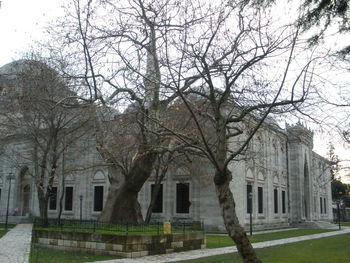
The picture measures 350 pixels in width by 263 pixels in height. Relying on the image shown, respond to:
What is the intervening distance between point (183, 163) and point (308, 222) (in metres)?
20.0

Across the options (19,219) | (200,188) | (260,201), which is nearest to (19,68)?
(200,188)

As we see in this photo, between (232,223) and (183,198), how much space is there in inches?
1016

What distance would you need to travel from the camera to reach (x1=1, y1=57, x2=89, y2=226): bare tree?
23219 millimetres

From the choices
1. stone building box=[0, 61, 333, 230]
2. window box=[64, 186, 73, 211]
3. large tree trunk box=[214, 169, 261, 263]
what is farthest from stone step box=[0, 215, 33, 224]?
large tree trunk box=[214, 169, 261, 263]

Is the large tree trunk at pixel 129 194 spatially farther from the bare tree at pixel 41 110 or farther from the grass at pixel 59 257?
the bare tree at pixel 41 110

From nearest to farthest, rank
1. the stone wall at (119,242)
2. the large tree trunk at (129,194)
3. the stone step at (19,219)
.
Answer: the stone wall at (119,242) < the large tree trunk at (129,194) < the stone step at (19,219)

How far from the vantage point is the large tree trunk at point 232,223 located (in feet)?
32.1

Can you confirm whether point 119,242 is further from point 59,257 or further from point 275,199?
point 275,199

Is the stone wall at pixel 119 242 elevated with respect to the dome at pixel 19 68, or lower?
lower

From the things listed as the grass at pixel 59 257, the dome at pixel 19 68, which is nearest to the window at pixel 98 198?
the dome at pixel 19 68

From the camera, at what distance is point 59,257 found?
15922 mm

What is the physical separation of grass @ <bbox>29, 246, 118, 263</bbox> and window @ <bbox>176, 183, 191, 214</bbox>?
59.6ft

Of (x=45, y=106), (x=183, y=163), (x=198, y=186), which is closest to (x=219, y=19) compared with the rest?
(x=45, y=106)

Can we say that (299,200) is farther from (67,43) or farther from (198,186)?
(67,43)
